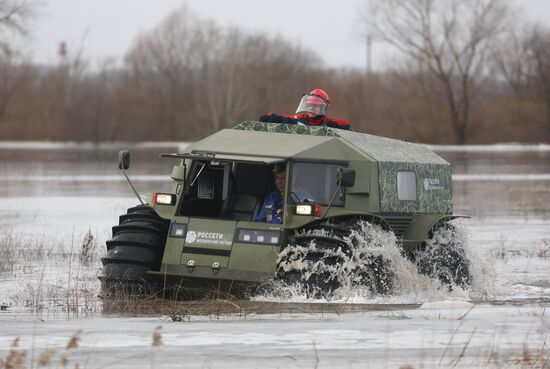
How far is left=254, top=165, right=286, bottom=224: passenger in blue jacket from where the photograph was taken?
44.3 ft

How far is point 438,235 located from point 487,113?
220 ft

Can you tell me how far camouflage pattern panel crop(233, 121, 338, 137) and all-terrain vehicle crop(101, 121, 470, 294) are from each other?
0.04ft

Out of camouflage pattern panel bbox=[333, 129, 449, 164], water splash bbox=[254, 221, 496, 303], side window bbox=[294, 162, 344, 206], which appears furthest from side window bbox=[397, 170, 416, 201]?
side window bbox=[294, 162, 344, 206]

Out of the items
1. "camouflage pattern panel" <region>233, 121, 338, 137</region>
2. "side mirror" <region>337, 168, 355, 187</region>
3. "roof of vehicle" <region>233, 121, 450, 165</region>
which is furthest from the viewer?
"camouflage pattern panel" <region>233, 121, 338, 137</region>

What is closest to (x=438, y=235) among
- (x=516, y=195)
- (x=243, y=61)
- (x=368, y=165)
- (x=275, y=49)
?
(x=368, y=165)

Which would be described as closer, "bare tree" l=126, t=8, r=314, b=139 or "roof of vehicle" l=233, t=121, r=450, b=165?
"roof of vehicle" l=233, t=121, r=450, b=165

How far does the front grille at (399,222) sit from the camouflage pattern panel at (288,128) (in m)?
1.06

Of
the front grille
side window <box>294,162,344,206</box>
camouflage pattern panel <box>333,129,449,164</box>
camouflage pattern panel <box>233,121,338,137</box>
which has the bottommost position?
the front grille

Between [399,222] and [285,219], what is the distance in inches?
65.2

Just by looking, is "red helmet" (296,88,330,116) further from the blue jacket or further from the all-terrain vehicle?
the blue jacket

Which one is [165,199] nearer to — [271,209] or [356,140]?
[271,209]

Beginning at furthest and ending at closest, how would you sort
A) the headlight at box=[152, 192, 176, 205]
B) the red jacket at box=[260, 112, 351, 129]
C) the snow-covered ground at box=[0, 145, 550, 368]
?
the red jacket at box=[260, 112, 351, 129] → the headlight at box=[152, 192, 176, 205] → the snow-covered ground at box=[0, 145, 550, 368]

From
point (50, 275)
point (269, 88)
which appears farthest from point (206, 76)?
point (50, 275)

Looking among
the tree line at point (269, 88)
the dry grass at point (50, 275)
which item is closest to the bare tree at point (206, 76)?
the tree line at point (269, 88)
